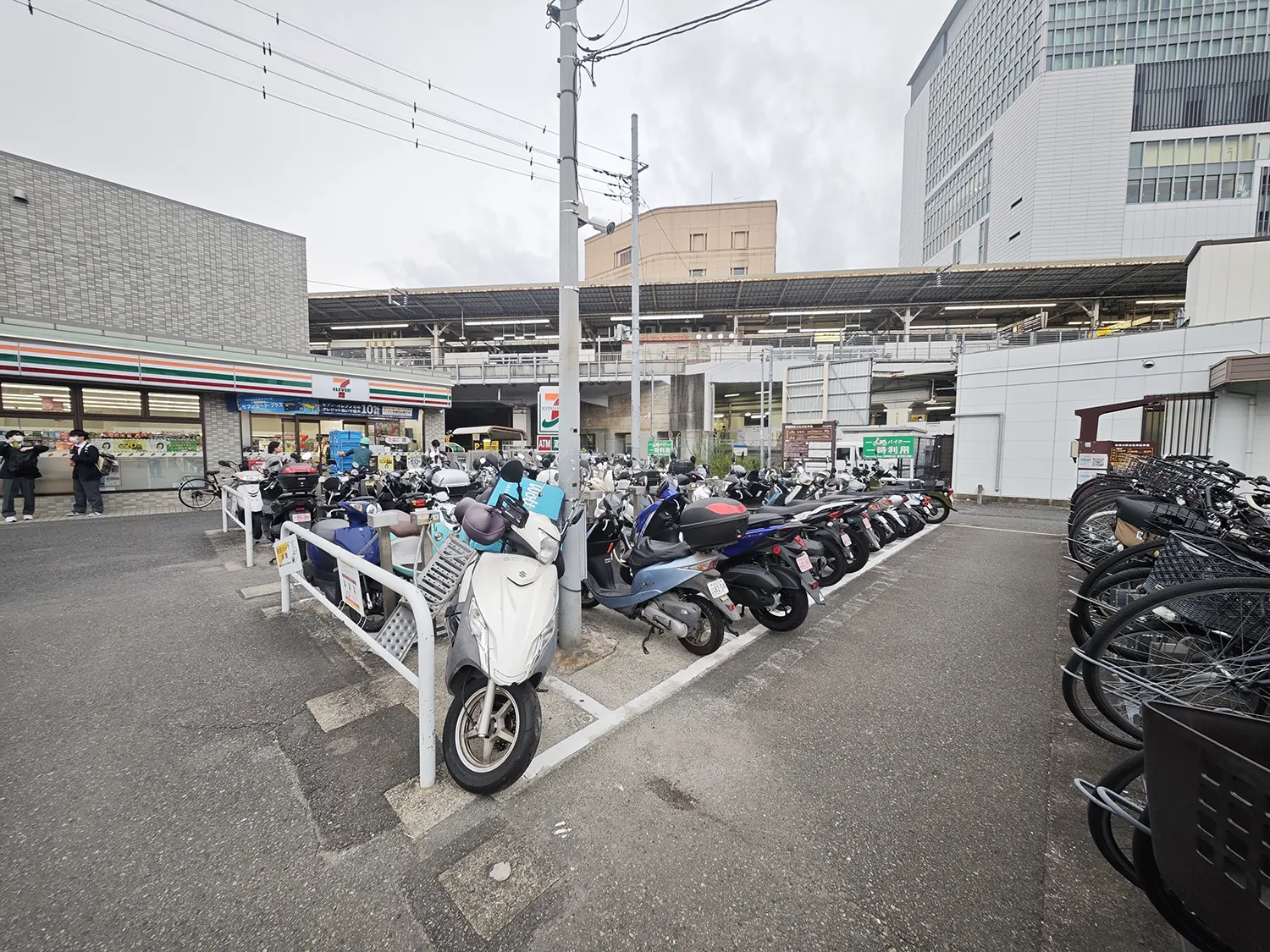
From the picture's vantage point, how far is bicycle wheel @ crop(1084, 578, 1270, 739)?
6.58 ft

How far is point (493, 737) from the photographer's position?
2174 mm

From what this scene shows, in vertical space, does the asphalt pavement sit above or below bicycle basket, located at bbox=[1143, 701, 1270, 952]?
below

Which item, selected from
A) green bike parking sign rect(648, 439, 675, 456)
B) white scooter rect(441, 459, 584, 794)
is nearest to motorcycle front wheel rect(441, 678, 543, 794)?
white scooter rect(441, 459, 584, 794)

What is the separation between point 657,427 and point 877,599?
65.2 ft

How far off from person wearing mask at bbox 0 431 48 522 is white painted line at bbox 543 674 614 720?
37.9 feet

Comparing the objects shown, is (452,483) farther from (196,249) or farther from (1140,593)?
(196,249)

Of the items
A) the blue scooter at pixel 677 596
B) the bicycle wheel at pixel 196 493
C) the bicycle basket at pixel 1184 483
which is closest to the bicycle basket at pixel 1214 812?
the blue scooter at pixel 677 596

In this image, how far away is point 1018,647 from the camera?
3.68 m

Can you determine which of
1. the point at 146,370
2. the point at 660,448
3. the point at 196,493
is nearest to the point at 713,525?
the point at 660,448

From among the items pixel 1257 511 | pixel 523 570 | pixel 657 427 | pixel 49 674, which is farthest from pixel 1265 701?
pixel 657 427

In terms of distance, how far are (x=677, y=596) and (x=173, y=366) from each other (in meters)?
13.3

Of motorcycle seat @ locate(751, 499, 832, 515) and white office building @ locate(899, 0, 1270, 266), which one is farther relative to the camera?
white office building @ locate(899, 0, 1270, 266)

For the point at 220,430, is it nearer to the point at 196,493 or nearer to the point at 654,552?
the point at 196,493

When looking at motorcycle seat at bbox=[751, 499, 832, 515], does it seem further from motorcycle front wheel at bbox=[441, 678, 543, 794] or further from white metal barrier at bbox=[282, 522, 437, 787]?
white metal barrier at bbox=[282, 522, 437, 787]
